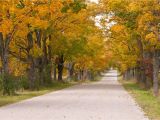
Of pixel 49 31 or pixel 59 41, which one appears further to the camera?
pixel 59 41

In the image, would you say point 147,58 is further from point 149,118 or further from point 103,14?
point 149,118

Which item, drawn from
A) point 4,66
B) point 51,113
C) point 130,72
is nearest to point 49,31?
point 4,66

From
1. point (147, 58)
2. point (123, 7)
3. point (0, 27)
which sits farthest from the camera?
point (147, 58)

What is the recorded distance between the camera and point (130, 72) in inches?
4119

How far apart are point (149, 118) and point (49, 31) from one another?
99.2 ft

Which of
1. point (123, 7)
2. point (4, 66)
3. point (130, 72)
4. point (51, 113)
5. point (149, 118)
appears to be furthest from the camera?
point (130, 72)

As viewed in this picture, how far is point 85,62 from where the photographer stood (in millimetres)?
87625

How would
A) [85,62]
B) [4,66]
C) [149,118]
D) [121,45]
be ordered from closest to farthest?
1. [149,118]
2. [4,66]
3. [121,45]
4. [85,62]

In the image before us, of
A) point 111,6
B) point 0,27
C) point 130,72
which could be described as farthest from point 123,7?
point 130,72

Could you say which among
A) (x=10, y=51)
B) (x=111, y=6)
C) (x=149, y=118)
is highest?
(x=111, y=6)

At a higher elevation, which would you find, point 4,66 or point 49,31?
point 49,31

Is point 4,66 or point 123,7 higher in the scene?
point 123,7

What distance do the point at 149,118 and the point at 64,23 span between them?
3057 centimetres

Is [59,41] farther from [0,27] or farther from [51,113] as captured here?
[51,113]
